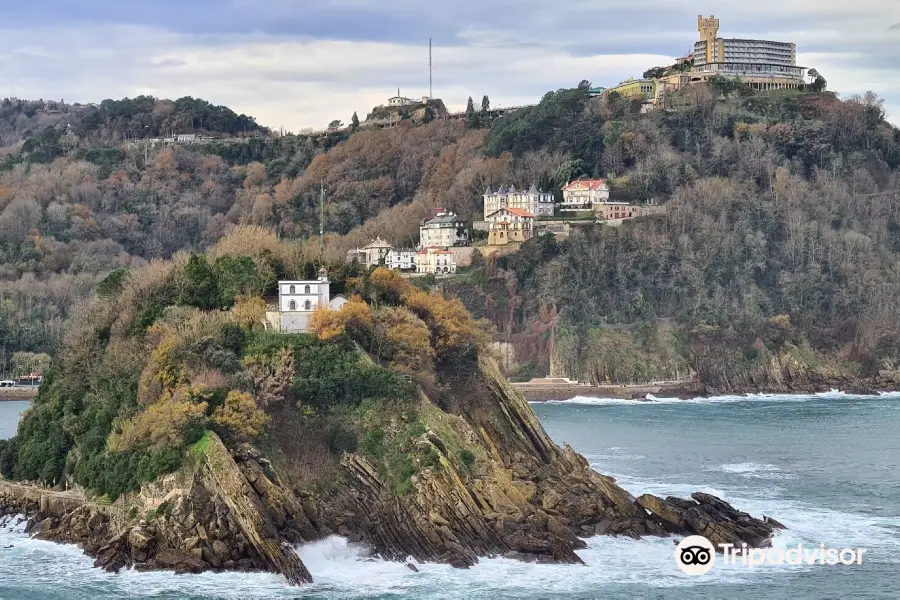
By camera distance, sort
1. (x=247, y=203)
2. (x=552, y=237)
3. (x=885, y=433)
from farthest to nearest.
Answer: (x=247, y=203) < (x=552, y=237) < (x=885, y=433)

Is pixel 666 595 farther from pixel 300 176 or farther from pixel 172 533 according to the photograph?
A: pixel 300 176

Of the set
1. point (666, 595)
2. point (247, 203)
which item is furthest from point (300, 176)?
point (666, 595)

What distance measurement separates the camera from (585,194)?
4734 inches

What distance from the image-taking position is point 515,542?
45.5 m

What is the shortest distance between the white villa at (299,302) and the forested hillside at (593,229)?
3581cm

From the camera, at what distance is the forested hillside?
110 meters

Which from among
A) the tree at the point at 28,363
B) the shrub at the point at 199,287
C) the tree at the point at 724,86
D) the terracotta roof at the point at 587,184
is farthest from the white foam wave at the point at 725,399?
the shrub at the point at 199,287

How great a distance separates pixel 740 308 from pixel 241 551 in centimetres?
7376

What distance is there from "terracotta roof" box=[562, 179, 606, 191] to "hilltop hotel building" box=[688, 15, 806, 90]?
2519 centimetres

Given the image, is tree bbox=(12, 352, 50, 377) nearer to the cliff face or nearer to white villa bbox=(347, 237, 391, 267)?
white villa bbox=(347, 237, 391, 267)

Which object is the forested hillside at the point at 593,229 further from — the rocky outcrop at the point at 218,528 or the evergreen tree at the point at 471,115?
the rocky outcrop at the point at 218,528

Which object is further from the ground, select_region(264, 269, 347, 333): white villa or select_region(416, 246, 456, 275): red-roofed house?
select_region(264, 269, 347, 333): white villa

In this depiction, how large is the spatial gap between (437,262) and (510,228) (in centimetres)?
631

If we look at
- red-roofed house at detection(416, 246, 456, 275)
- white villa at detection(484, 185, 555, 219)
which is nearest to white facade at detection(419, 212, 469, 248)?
white villa at detection(484, 185, 555, 219)
